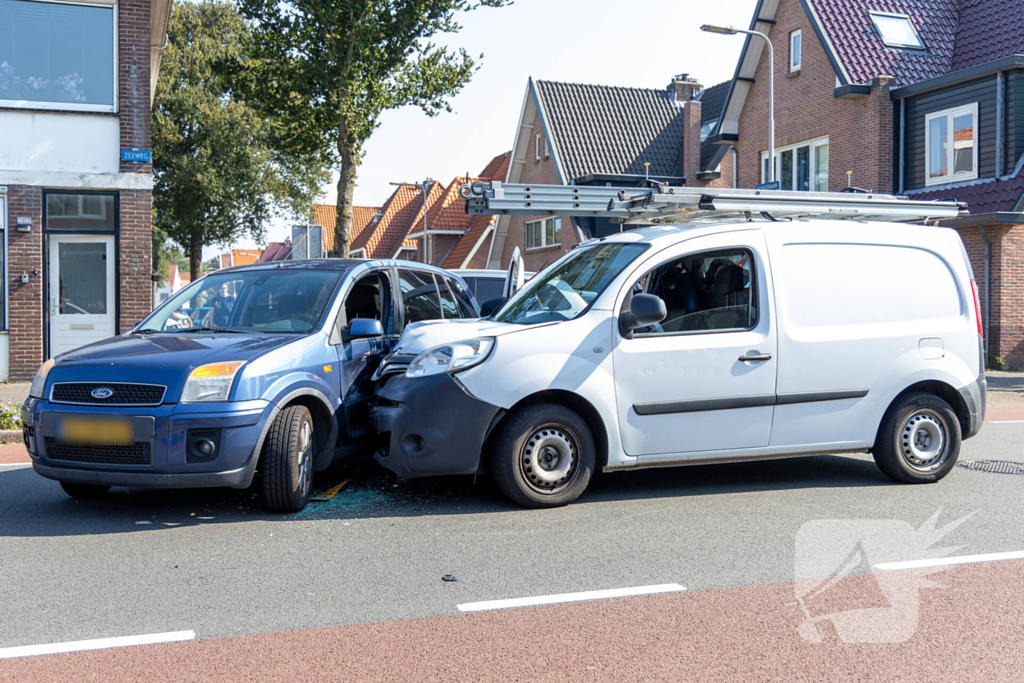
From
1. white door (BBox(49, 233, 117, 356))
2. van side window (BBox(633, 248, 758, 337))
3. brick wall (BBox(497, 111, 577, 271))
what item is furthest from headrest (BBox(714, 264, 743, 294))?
brick wall (BBox(497, 111, 577, 271))

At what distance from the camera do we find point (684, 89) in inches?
1476

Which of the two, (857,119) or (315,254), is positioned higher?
(857,119)

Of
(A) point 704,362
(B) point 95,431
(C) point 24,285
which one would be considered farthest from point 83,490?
(C) point 24,285

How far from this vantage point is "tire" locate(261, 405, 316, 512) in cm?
583

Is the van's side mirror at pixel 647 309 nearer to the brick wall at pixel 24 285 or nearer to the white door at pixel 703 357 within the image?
the white door at pixel 703 357

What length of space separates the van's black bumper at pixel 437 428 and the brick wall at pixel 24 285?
36.6ft

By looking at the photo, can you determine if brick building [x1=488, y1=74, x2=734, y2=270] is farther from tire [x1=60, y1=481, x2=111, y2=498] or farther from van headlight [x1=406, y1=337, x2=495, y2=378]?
tire [x1=60, y1=481, x2=111, y2=498]

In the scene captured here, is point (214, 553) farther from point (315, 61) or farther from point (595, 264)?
point (315, 61)

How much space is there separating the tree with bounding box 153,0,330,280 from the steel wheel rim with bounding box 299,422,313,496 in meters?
32.9

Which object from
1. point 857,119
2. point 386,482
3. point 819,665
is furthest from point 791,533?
point 857,119

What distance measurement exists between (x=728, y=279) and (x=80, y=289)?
40.3ft

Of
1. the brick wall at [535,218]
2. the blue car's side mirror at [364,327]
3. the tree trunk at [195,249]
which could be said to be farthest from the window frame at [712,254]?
the tree trunk at [195,249]

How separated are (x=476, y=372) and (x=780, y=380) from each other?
220 cm

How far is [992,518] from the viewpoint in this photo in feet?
19.9
